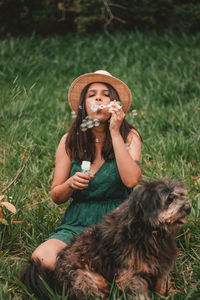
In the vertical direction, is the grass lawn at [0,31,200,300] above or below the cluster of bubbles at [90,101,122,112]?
below

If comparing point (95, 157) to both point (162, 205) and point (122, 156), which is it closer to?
point (122, 156)

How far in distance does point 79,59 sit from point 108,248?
5947 mm

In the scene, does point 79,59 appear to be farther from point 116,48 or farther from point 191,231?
point 191,231

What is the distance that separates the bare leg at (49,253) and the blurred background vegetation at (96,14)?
7512mm

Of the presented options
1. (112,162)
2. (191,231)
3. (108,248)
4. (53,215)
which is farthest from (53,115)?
(108,248)

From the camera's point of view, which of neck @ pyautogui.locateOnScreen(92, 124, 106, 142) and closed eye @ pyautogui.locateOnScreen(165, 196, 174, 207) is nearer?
closed eye @ pyautogui.locateOnScreen(165, 196, 174, 207)

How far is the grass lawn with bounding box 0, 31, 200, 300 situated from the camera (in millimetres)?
3096

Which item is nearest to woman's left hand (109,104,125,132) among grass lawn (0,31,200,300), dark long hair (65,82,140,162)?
dark long hair (65,82,140,162)

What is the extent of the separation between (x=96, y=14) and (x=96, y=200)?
7553mm

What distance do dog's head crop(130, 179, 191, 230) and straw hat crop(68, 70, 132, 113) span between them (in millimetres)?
1138

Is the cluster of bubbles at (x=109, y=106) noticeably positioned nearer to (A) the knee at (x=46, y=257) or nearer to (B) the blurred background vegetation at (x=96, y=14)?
(A) the knee at (x=46, y=257)

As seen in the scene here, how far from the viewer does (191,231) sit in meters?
3.10

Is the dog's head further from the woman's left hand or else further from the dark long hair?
the dark long hair

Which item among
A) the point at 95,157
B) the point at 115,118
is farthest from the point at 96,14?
the point at 115,118
